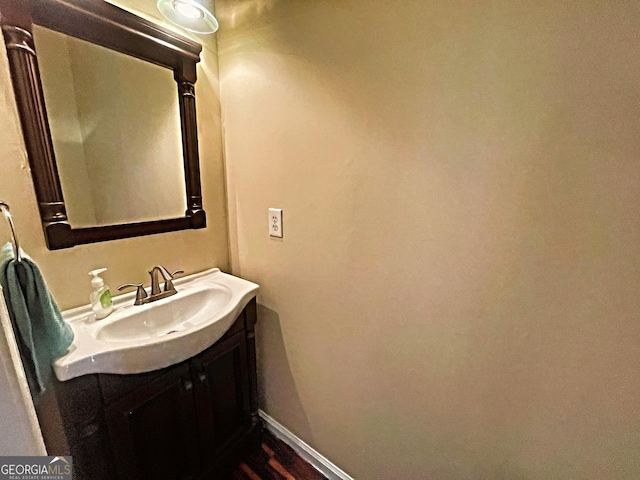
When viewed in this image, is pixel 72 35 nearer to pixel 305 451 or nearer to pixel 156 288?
pixel 156 288

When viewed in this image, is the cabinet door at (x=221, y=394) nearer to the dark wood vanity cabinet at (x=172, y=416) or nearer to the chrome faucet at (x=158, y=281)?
the dark wood vanity cabinet at (x=172, y=416)

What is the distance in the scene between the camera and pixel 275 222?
1215mm

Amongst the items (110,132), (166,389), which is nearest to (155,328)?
(166,389)

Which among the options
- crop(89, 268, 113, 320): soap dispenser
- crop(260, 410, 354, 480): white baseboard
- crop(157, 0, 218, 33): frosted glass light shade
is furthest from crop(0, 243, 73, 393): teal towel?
crop(260, 410, 354, 480): white baseboard

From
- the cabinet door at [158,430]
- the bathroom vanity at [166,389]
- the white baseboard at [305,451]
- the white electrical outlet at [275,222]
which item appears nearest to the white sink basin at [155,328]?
the bathroom vanity at [166,389]

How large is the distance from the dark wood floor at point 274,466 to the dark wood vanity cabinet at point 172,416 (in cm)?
6

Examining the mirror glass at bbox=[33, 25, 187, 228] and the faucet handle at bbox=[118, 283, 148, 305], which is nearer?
the mirror glass at bbox=[33, 25, 187, 228]

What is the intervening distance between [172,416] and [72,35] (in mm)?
1307

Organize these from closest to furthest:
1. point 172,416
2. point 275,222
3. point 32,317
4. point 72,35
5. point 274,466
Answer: point 32,317 → point 72,35 → point 172,416 → point 275,222 → point 274,466

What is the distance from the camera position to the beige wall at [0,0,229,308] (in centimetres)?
82

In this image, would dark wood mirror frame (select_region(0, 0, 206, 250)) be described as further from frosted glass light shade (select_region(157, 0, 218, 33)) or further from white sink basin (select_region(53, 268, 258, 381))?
white sink basin (select_region(53, 268, 258, 381))

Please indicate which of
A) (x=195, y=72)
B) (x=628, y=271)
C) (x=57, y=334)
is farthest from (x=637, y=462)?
(x=195, y=72)

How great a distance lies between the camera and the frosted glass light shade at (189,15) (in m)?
1.00

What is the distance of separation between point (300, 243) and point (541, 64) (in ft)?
2.89
